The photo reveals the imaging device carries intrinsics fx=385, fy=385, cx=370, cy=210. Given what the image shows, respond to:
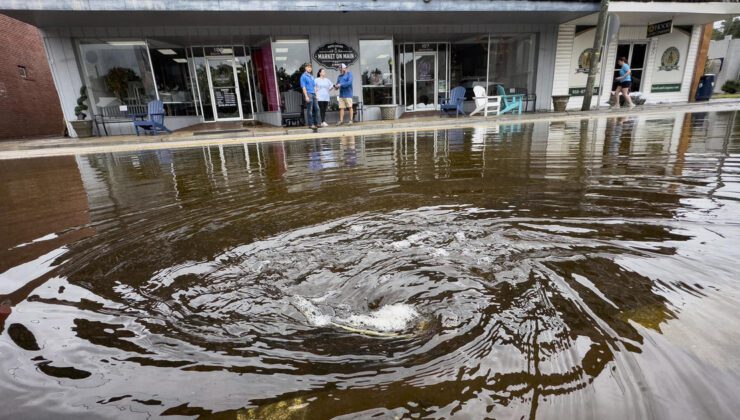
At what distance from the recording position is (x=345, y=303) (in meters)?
1.82

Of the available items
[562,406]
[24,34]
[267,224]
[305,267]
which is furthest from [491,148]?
[24,34]

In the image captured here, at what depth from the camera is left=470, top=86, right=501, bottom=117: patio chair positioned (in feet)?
47.2

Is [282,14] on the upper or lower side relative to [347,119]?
upper

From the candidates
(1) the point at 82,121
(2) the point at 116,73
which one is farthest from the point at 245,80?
(1) the point at 82,121

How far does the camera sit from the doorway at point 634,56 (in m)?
17.0

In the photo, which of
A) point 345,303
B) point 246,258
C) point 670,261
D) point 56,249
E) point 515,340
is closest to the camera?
point 515,340

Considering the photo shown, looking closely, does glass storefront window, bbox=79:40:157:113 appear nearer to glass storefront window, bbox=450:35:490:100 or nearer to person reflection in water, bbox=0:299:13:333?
glass storefront window, bbox=450:35:490:100

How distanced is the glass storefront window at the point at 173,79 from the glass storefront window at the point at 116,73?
366 millimetres

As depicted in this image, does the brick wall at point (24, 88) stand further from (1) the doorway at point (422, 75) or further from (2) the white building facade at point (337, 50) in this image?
(1) the doorway at point (422, 75)

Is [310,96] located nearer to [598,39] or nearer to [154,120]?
[154,120]

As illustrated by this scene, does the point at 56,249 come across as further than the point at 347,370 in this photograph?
Yes

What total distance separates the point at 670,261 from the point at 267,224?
2583 mm

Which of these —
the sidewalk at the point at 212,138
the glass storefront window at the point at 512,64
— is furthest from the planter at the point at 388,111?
the glass storefront window at the point at 512,64

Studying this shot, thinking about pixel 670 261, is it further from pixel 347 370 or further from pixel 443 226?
pixel 347 370
